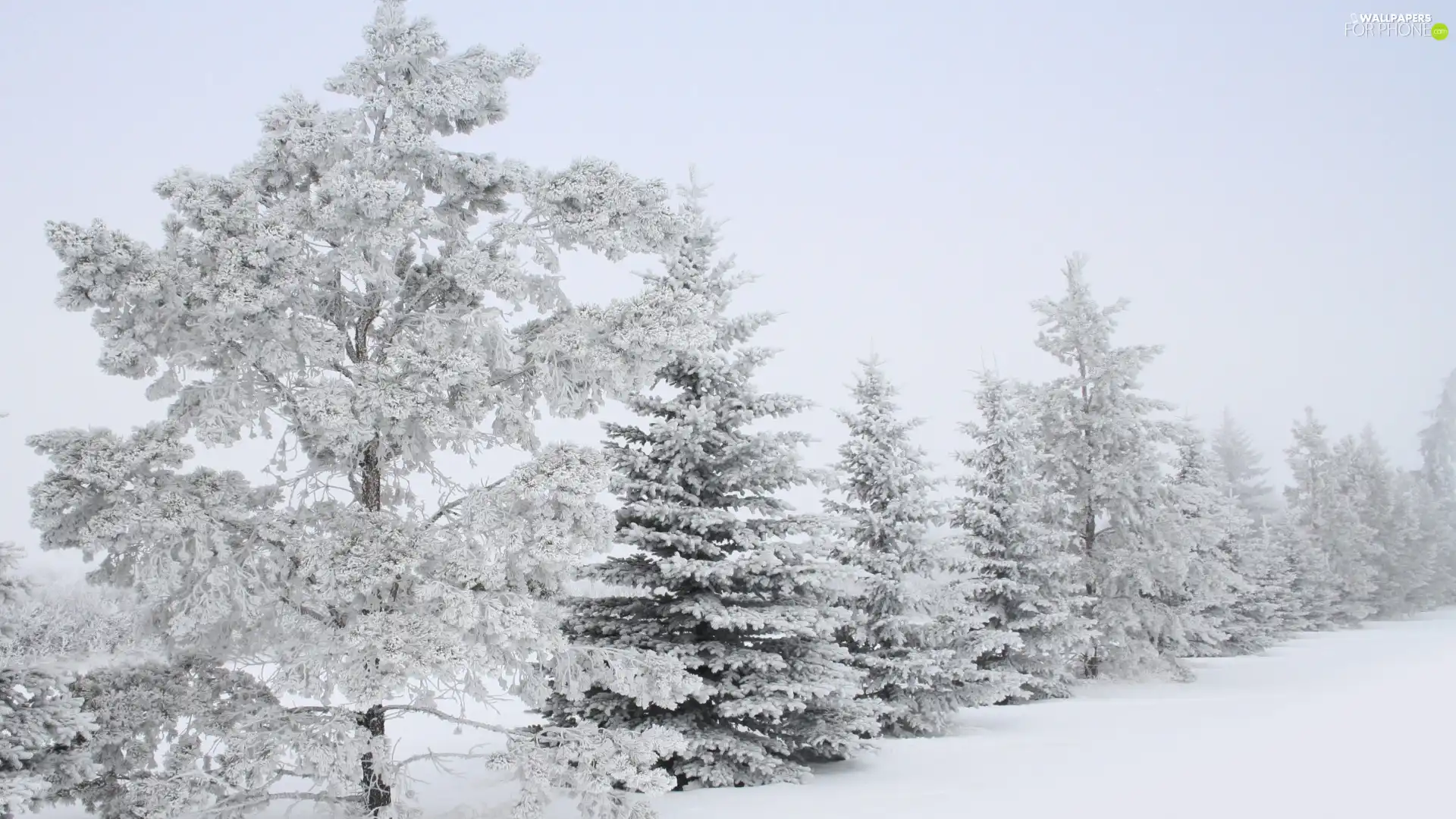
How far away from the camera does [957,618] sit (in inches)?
558

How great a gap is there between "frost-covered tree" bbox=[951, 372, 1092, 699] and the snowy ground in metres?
0.86

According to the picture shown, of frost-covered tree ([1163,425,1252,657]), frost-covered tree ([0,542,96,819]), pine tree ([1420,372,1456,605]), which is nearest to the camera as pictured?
frost-covered tree ([0,542,96,819])

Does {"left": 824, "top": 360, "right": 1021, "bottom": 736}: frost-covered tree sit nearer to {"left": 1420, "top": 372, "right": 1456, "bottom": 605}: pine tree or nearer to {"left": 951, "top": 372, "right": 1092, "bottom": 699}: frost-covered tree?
{"left": 951, "top": 372, "right": 1092, "bottom": 699}: frost-covered tree

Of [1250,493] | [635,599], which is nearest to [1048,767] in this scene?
[635,599]

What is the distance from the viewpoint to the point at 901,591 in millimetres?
13195

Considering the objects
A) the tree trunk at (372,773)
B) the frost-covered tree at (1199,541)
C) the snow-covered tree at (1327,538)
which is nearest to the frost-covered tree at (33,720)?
the tree trunk at (372,773)

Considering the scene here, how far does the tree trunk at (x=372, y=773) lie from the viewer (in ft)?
23.1

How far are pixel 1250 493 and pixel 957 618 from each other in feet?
98.2

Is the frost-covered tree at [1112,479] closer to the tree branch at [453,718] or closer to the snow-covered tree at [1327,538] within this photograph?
the tree branch at [453,718]

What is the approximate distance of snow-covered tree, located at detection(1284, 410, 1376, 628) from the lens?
3512 cm

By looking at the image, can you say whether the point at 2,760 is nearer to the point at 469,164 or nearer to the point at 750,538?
the point at 469,164

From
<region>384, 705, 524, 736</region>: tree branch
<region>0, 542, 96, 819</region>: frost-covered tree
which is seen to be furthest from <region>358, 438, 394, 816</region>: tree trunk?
<region>0, 542, 96, 819</region>: frost-covered tree

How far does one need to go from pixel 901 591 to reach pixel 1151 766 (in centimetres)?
384

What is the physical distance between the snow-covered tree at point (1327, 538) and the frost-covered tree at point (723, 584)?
103ft
